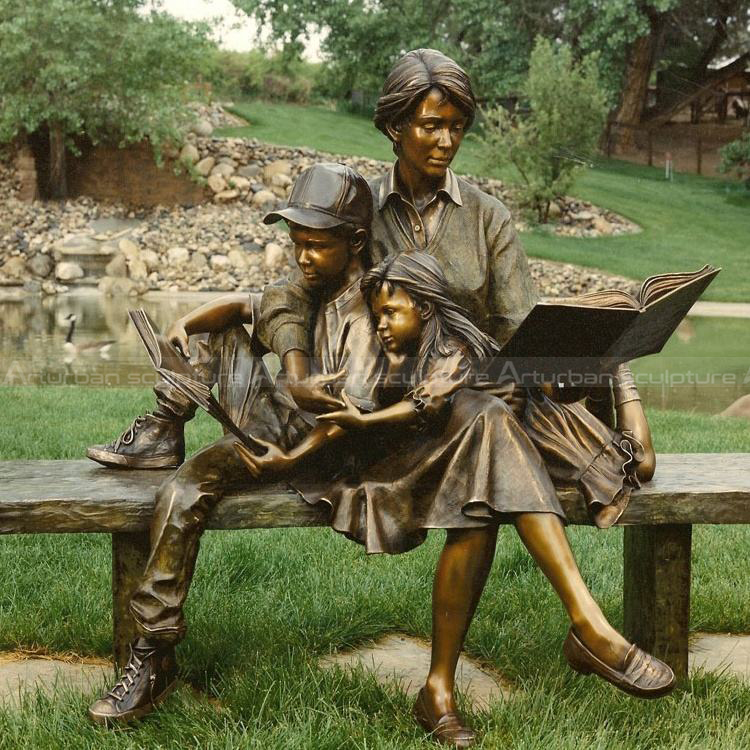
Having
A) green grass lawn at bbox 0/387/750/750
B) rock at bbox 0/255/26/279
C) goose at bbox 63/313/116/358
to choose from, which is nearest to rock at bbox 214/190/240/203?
rock at bbox 0/255/26/279

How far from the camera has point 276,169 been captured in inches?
922

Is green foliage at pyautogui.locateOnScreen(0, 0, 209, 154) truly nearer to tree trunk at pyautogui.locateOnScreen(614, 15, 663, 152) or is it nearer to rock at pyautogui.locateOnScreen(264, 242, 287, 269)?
rock at pyautogui.locateOnScreen(264, 242, 287, 269)

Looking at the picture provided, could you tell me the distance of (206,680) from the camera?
11.2 ft

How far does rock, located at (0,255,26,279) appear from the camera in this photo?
2006cm

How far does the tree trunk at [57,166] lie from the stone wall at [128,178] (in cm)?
44

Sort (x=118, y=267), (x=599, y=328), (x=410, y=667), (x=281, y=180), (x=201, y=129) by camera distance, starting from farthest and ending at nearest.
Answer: (x=201, y=129), (x=281, y=180), (x=118, y=267), (x=410, y=667), (x=599, y=328)

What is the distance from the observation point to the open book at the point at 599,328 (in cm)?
297

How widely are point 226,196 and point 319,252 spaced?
20298mm

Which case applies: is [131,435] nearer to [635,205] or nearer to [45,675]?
[45,675]

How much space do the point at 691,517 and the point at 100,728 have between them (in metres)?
1.87

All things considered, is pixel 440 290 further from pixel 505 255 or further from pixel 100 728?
pixel 100 728

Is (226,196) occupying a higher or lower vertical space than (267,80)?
lower

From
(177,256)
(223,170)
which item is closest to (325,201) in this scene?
(177,256)

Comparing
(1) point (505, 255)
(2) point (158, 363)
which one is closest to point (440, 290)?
(1) point (505, 255)
